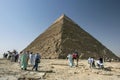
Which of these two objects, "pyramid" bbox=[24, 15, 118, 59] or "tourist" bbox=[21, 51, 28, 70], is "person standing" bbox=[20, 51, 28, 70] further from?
"pyramid" bbox=[24, 15, 118, 59]

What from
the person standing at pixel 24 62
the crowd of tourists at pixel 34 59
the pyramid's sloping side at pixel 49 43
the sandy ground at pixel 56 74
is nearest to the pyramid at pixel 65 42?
the pyramid's sloping side at pixel 49 43

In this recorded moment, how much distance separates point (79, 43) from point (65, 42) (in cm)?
380

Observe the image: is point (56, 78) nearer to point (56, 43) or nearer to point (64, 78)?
point (64, 78)

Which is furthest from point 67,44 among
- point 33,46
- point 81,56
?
point 33,46

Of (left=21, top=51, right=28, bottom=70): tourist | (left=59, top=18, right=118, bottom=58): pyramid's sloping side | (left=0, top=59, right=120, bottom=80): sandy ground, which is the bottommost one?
(left=0, top=59, right=120, bottom=80): sandy ground

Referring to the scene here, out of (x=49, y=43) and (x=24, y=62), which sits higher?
(x=49, y=43)

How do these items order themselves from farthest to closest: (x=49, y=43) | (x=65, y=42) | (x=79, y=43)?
(x=79, y=43)
(x=49, y=43)
(x=65, y=42)

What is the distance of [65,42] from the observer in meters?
55.4

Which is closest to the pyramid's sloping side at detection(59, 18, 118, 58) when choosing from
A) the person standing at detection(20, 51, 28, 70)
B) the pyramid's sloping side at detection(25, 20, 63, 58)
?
the pyramid's sloping side at detection(25, 20, 63, 58)

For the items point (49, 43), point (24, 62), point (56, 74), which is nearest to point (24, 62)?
point (24, 62)

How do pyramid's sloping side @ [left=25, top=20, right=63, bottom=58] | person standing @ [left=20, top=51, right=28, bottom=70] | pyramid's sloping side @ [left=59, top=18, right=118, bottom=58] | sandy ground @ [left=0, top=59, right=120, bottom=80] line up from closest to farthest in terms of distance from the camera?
sandy ground @ [left=0, top=59, right=120, bottom=80]
person standing @ [left=20, top=51, right=28, bottom=70]
pyramid's sloping side @ [left=25, top=20, right=63, bottom=58]
pyramid's sloping side @ [left=59, top=18, right=118, bottom=58]

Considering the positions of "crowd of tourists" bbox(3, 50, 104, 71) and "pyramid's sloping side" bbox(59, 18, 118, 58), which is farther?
"pyramid's sloping side" bbox(59, 18, 118, 58)

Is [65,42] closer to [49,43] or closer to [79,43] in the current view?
[49,43]

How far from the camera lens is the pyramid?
5279 centimetres
